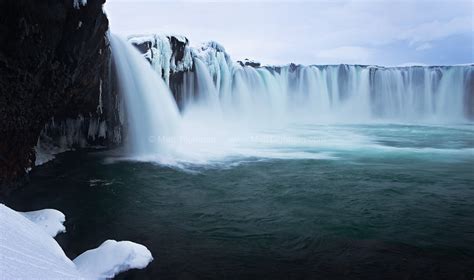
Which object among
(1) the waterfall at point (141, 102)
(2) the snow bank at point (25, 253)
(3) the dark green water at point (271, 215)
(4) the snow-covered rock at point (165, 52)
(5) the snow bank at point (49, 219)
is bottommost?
(3) the dark green water at point (271, 215)

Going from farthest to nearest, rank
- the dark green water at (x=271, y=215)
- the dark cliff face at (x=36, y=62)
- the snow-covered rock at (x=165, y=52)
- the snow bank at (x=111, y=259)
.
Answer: the snow-covered rock at (x=165, y=52) → the dark cliff face at (x=36, y=62) → the dark green water at (x=271, y=215) → the snow bank at (x=111, y=259)

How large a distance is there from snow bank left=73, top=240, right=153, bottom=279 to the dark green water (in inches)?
5.1

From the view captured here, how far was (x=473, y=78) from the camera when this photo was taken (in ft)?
90.8

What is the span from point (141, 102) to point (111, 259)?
8.25m

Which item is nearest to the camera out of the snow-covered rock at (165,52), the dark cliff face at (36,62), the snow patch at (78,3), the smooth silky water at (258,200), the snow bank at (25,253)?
the snow bank at (25,253)

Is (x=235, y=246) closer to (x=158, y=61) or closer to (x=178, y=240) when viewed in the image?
(x=178, y=240)

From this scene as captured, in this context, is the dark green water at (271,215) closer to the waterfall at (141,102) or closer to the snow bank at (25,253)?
the snow bank at (25,253)

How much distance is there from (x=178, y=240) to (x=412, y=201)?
399cm

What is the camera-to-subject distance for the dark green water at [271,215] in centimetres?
404

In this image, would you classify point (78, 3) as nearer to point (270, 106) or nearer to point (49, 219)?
point (49, 219)

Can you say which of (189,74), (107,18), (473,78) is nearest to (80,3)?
(107,18)

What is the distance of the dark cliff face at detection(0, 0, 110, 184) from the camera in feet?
16.9

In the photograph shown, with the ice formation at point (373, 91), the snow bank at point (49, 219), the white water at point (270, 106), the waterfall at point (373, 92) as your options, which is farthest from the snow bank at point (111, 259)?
the waterfall at point (373, 92)

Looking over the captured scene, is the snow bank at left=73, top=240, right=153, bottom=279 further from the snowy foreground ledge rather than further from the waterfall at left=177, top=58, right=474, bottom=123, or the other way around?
the waterfall at left=177, top=58, right=474, bottom=123
